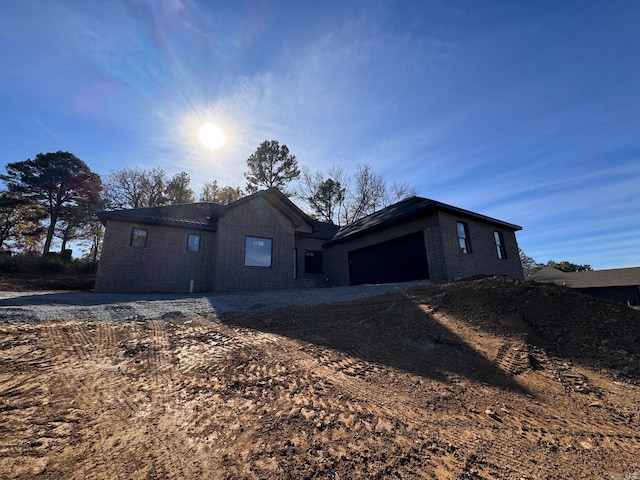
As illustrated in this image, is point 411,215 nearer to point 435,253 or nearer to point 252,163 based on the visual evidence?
point 435,253

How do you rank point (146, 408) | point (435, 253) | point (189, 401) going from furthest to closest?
point (435, 253) → point (189, 401) → point (146, 408)

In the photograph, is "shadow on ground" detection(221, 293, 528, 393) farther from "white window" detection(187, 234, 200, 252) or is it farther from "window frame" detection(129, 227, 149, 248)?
"window frame" detection(129, 227, 149, 248)

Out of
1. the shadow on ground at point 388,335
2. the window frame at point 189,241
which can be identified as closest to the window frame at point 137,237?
the window frame at point 189,241

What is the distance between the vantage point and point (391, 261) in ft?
46.2

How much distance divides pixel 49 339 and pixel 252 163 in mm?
26517

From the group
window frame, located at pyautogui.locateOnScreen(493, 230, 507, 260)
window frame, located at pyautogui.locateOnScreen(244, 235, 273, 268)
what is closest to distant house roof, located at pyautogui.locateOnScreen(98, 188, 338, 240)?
window frame, located at pyautogui.locateOnScreen(244, 235, 273, 268)

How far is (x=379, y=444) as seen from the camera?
232 cm

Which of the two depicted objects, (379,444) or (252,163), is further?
(252,163)

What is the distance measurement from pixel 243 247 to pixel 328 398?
1142 cm

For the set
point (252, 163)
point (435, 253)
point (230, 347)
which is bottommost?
point (230, 347)

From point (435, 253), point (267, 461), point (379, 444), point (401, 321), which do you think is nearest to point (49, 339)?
point (267, 461)

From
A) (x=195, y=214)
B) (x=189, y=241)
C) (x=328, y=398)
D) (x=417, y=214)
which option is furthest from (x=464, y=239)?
(x=195, y=214)

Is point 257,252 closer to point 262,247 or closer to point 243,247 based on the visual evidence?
point 262,247

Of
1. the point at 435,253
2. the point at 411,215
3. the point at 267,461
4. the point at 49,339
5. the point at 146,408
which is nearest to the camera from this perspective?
the point at 267,461
